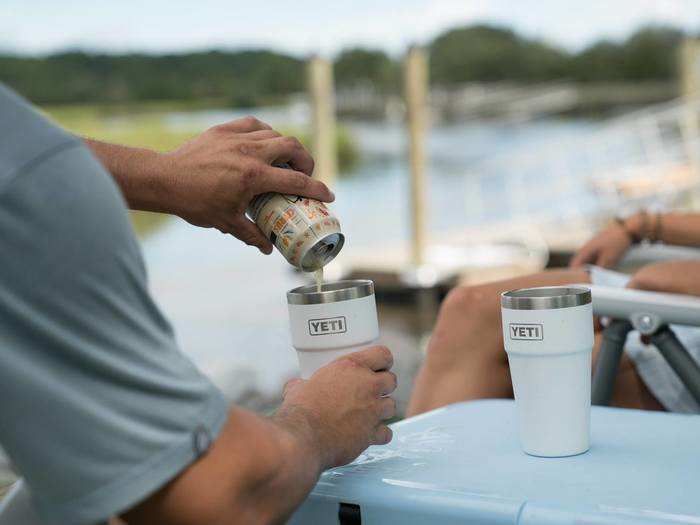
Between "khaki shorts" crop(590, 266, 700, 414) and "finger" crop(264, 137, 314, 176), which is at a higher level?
"finger" crop(264, 137, 314, 176)

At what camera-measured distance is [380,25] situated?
747cm

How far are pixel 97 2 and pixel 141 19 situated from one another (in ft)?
2.73

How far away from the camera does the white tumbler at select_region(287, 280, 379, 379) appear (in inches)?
39.1

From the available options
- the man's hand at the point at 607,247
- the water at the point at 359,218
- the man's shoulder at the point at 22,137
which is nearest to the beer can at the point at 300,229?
the man's shoulder at the point at 22,137

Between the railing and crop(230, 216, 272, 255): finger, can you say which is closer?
crop(230, 216, 272, 255): finger

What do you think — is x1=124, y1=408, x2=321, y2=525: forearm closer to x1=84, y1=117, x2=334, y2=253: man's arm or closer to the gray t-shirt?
the gray t-shirt

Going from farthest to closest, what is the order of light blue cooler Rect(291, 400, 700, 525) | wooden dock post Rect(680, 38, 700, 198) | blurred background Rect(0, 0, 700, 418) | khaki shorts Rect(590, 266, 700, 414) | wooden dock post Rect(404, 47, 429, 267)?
1. wooden dock post Rect(680, 38, 700, 198)
2. blurred background Rect(0, 0, 700, 418)
3. wooden dock post Rect(404, 47, 429, 267)
4. khaki shorts Rect(590, 266, 700, 414)
5. light blue cooler Rect(291, 400, 700, 525)

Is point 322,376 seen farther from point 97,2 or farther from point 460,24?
point 460,24

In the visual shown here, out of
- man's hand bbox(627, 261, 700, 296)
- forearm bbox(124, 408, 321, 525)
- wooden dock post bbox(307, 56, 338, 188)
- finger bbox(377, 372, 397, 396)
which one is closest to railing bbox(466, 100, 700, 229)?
wooden dock post bbox(307, 56, 338, 188)

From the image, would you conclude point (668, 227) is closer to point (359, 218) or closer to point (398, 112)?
point (398, 112)

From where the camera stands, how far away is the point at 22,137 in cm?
68

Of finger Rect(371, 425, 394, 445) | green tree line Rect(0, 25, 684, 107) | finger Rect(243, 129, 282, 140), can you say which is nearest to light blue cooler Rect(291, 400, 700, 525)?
finger Rect(371, 425, 394, 445)

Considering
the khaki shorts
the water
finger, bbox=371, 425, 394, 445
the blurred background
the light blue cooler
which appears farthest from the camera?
the water

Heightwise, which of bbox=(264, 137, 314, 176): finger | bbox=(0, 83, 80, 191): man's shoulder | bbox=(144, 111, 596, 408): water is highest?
bbox=(0, 83, 80, 191): man's shoulder
